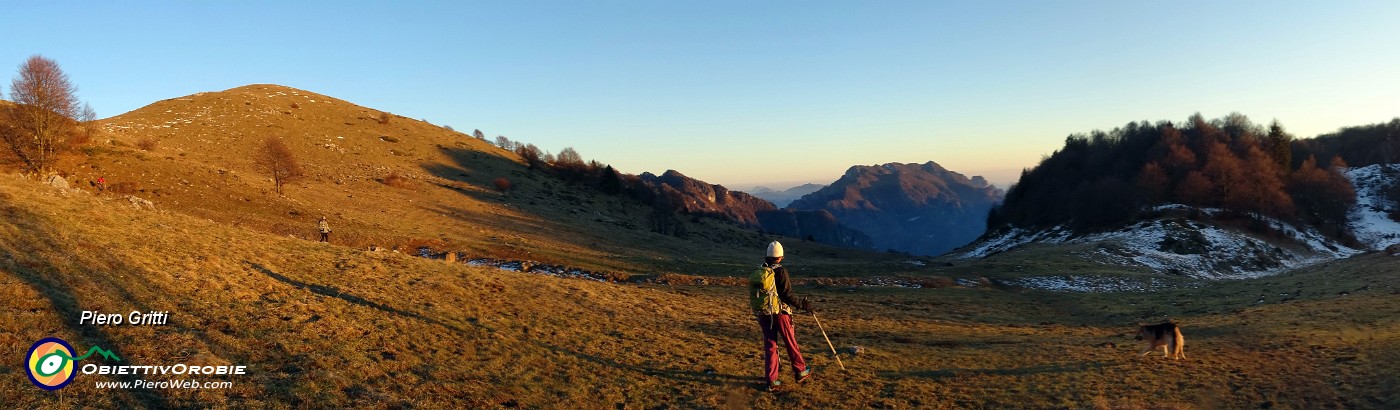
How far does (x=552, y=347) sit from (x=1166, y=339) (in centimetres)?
1400

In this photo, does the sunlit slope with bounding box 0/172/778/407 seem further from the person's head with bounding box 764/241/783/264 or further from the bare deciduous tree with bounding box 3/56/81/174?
the bare deciduous tree with bounding box 3/56/81/174

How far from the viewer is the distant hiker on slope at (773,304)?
10.2m

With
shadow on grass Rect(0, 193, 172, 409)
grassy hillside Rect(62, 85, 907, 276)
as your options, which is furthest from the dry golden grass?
grassy hillside Rect(62, 85, 907, 276)

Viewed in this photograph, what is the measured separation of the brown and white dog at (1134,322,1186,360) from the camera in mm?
12953

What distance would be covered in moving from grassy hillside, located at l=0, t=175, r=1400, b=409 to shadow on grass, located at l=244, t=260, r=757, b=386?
0.22 ft

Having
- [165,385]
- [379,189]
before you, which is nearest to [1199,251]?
[165,385]

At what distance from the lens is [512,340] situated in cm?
1272

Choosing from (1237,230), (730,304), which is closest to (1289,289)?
(730,304)

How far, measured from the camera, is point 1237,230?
57.3 metres

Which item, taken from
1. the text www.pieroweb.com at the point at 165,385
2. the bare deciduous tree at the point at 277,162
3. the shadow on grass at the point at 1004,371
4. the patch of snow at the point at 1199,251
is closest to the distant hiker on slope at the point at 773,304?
the shadow on grass at the point at 1004,371

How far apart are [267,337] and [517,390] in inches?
186

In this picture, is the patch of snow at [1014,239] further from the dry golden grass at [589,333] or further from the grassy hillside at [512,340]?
the grassy hillside at [512,340]

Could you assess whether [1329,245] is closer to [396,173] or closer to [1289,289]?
[1289,289]

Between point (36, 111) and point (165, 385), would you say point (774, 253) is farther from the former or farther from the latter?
point (36, 111)
